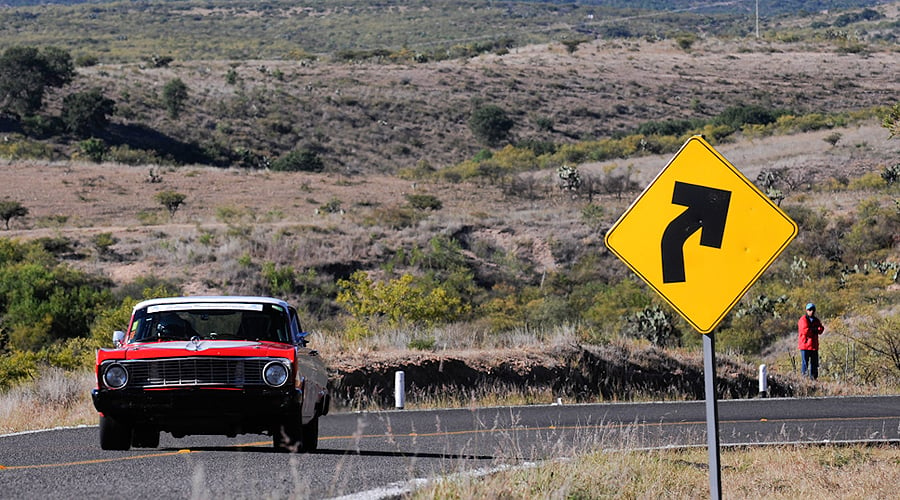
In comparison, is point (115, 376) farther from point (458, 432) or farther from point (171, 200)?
point (171, 200)

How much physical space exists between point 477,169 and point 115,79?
30.5 meters

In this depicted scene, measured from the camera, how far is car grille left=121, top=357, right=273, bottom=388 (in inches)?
394

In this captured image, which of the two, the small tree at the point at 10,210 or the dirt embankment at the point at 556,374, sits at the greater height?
the small tree at the point at 10,210

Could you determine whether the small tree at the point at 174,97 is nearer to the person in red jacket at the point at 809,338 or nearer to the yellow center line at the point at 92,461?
the person in red jacket at the point at 809,338

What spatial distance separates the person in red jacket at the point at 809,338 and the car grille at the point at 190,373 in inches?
582

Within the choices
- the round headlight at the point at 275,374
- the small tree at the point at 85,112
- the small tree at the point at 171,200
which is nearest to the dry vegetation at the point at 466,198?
the small tree at the point at 171,200

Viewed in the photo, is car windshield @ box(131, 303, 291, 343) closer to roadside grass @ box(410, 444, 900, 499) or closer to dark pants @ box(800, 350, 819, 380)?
roadside grass @ box(410, 444, 900, 499)

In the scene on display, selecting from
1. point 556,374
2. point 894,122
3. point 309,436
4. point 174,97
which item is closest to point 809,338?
point 894,122

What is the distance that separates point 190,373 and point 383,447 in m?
2.92

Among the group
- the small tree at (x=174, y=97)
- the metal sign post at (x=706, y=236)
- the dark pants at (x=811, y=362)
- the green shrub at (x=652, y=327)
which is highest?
the small tree at (x=174, y=97)

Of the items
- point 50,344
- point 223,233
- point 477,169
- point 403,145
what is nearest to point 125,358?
point 50,344

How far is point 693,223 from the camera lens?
866 centimetres

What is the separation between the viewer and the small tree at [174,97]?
74.9 m

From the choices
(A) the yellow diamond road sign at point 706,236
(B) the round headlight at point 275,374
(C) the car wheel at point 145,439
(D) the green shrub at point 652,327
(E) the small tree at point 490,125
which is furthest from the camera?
(E) the small tree at point 490,125
